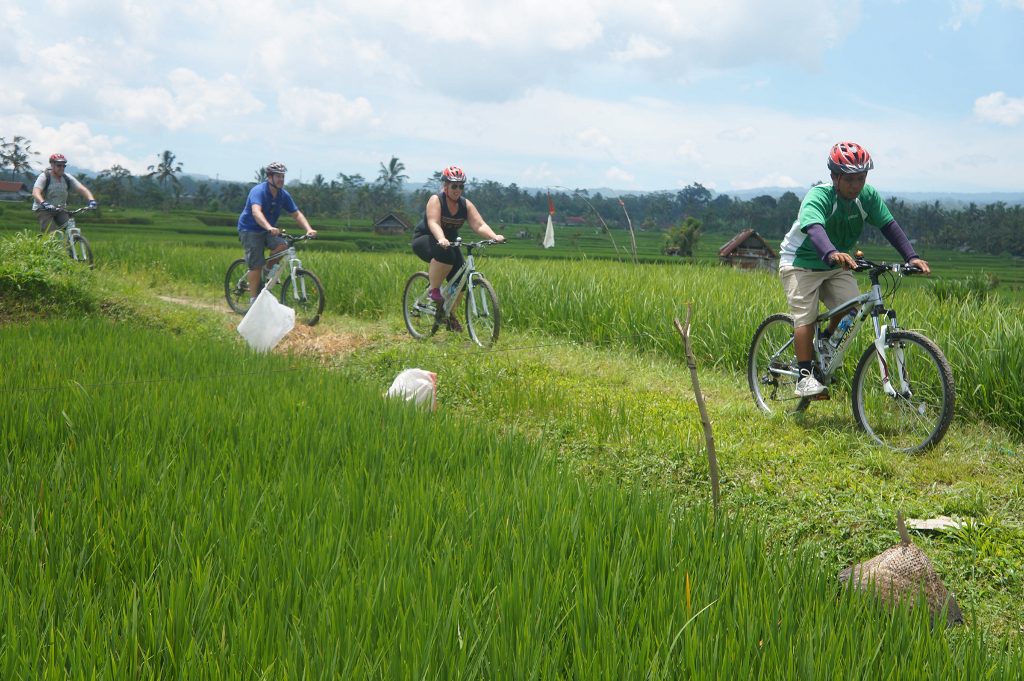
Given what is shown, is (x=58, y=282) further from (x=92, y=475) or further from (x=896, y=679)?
(x=896, y=679)

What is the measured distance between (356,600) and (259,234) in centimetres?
741

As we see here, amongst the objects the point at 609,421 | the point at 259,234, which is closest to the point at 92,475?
the point at 609,421

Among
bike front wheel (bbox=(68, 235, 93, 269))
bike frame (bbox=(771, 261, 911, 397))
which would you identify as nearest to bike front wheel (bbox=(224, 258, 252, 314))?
bike front wheel (bbox=(68, 235, 93, 269))

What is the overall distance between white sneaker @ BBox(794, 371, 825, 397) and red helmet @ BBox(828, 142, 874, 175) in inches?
49.1

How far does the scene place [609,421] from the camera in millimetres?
4590

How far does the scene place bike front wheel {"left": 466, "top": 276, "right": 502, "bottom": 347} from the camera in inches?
283

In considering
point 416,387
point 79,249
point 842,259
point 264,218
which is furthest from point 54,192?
point 842,259

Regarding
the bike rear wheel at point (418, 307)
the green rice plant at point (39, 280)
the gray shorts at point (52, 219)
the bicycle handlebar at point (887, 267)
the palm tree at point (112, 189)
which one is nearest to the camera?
the bicycle handlebar at point (887, 267)

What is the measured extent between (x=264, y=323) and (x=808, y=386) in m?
4.59

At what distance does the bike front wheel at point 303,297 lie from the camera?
8.55m

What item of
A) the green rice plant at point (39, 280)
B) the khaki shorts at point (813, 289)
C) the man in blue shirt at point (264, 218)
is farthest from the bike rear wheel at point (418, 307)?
the khaki shorts at point (813, 289)

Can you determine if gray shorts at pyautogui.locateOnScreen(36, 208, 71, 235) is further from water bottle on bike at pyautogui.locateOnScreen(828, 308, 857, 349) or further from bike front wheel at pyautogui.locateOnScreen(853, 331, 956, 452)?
bike front wheel at pyautogui.locateOnScreen(853, 331, 956, 452)

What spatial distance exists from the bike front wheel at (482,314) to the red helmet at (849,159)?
3461 millimetres

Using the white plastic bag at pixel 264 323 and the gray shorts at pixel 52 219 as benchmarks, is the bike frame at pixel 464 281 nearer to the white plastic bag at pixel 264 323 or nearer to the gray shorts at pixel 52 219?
the white plastic bag at pixel 264 323
